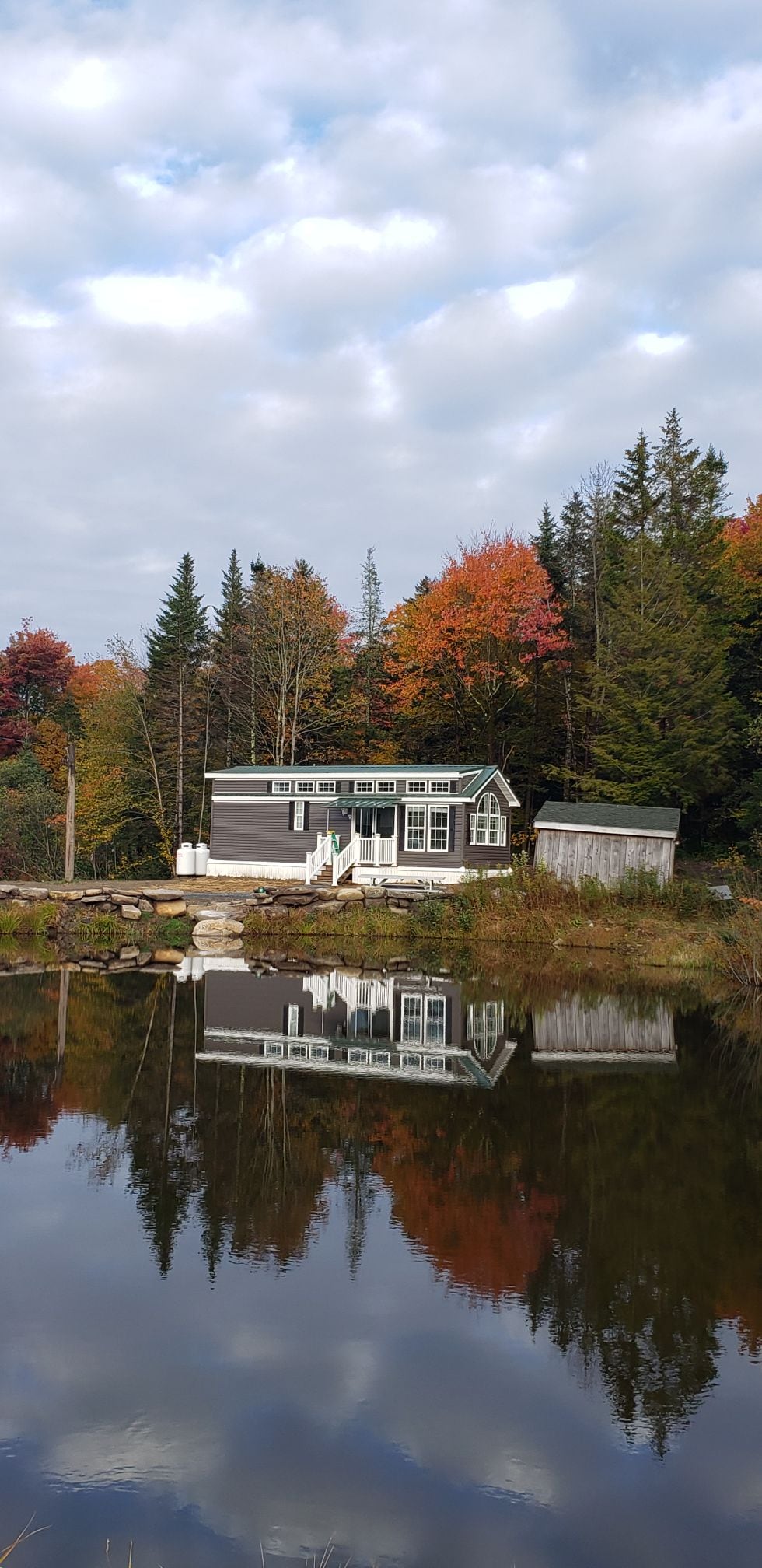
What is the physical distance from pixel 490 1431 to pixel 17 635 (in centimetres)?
7082

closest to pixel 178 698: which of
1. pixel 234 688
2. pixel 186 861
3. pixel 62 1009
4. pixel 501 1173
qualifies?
pixel 234 688

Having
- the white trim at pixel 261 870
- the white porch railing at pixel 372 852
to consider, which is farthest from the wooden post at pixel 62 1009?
the white trim at pixel 261 870

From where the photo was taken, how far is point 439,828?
37.1 m

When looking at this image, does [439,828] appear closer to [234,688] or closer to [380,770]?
[380,770]

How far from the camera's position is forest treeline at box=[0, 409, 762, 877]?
40.3 meters

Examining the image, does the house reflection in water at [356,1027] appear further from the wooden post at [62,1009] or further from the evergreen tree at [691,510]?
the evergreen tree at [691,510]

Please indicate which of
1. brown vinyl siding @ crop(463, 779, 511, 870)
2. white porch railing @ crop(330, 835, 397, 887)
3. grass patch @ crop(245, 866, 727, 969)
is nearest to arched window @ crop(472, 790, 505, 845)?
brown vinyl siding @ crop(463, 779, 511, 870)

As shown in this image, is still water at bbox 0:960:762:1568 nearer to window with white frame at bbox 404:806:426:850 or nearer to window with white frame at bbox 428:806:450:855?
window with white frame at bbox 428:806:450:855

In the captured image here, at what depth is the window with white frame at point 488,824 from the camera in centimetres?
3762

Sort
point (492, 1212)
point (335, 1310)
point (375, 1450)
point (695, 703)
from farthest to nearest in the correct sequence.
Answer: point (695, 703), point (492, 1212), point (335, 1310), point (375, 1450)

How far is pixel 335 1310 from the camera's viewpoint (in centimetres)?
694

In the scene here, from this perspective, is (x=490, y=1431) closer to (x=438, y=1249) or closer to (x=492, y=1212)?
(x=438, y=1249)

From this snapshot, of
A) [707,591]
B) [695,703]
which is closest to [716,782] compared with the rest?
[695,703]

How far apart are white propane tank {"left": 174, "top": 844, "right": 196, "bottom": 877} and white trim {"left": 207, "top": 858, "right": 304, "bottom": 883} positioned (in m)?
0.65
